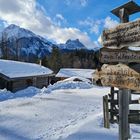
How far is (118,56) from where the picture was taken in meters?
5.35

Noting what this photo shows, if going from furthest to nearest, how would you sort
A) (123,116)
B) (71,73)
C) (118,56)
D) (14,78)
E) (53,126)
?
(71,73) → (14,78) → (53,126) → (123,116) → (118,56)

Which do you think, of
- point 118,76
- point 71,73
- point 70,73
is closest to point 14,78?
point 118,76

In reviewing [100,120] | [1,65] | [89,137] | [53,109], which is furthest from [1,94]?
[89,137]

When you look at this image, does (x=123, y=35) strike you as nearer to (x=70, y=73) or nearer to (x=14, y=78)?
(x=14, y=78)

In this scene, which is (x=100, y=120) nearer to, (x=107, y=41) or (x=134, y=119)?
(x=134, y=119)

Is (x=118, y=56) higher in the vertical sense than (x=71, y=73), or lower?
lower

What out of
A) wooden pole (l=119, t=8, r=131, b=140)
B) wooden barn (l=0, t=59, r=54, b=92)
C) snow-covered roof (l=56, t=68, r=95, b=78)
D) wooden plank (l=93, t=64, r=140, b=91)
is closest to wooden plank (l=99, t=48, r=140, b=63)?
wooden plank (l=93, t=64, r=140, b=91)

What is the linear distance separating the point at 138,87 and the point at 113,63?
0.84 metres

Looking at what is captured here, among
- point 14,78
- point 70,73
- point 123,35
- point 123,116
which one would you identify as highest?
point 70,73

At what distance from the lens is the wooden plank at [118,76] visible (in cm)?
506

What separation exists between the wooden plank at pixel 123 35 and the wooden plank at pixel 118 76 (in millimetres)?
405

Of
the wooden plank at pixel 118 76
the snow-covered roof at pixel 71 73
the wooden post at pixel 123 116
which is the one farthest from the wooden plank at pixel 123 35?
the snow-covered roof at pixel 71 73

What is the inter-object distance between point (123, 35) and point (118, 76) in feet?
2.35

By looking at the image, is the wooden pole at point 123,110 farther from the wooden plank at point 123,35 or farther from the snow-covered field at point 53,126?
the snow-covered field at point 53,126
